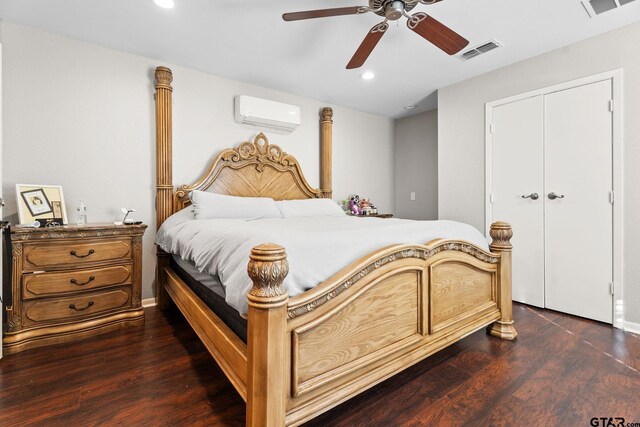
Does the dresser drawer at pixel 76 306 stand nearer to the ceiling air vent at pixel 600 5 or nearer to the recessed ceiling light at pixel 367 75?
the recessed ceiling light at pixel 367 75

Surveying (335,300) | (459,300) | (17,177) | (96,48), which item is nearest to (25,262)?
(17,177)

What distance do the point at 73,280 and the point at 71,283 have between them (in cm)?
2

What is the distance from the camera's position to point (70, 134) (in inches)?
99.3

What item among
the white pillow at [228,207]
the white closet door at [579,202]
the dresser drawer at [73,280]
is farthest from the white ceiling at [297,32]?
the dresser drawer at [73,280]

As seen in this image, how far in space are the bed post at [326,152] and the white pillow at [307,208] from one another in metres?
0.51

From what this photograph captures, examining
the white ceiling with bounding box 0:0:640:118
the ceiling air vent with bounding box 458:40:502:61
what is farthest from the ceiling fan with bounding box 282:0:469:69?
the ceiling air vent with bounding box 458:40:502:61

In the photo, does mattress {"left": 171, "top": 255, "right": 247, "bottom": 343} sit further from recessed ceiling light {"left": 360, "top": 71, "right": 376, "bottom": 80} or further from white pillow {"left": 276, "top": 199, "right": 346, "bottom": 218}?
recessed ceiling light {"left": 360, "top": 71, "right": 376, "bottom": 80}

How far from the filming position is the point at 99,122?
104 inches

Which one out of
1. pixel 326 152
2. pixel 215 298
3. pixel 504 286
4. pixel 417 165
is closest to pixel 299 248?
pixel 215 298

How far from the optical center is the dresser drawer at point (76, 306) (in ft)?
6.74

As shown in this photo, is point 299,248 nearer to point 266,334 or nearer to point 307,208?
point 266,334

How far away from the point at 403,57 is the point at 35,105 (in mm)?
3092

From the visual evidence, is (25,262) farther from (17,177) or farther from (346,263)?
(346,263)

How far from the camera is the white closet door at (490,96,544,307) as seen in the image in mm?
2859
